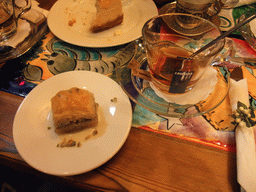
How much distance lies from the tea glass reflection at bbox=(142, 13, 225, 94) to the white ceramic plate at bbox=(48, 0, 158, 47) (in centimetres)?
13

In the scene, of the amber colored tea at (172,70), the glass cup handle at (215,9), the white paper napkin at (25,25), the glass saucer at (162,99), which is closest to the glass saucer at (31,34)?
the white paper napkin at (25,25)

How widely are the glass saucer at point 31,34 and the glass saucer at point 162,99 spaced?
39 centimetres

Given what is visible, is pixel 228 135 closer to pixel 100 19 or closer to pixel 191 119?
pixel 191 119

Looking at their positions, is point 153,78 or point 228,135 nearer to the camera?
point 228,135

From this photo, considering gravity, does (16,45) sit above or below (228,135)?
above

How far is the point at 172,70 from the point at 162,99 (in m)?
0.09

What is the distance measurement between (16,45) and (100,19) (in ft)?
1.18

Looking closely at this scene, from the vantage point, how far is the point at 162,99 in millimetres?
557

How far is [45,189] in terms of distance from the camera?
862 millimetres

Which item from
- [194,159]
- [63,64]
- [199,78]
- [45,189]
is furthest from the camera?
[45,189]

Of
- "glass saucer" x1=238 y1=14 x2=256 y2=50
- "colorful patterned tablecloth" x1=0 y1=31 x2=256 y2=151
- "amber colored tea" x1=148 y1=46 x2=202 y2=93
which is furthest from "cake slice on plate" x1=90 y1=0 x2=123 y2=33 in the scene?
"glass saucer" x1=238 y1=14 x2=256 y2=50

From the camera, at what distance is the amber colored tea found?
49 centimetres

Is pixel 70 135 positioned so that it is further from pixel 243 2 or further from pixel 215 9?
pixel 243 2

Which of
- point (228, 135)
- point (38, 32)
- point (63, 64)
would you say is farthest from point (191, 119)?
point (38, 32)
